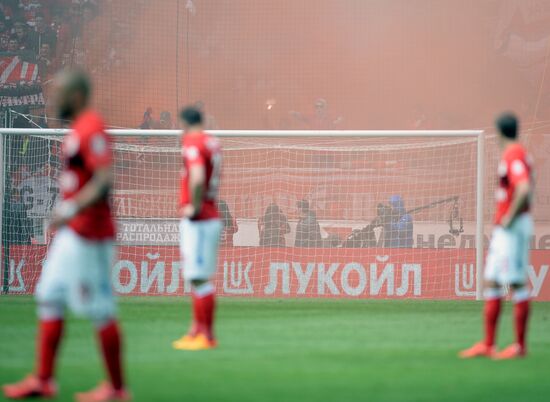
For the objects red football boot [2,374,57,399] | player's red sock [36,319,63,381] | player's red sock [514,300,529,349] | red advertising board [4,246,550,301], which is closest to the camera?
player's red sock [36,319,63,381]

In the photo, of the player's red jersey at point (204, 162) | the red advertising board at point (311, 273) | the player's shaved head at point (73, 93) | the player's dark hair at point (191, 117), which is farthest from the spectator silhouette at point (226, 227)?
the player's shaved head at point (73, 93)

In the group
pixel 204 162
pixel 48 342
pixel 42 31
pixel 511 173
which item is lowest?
pixel 48 342

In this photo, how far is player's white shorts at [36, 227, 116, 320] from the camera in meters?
5.78

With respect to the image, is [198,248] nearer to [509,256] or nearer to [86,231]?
[509,256]

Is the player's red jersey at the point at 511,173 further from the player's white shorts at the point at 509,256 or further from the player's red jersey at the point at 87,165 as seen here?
the player's red jersey at the point at 87,165

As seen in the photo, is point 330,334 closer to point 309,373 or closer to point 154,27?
point 309,373

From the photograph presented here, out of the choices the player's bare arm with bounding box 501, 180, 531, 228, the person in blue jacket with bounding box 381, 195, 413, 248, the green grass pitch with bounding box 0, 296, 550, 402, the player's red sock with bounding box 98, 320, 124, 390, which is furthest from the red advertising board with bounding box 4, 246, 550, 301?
the player's red sock with bounding box 98, 320, 124, 390

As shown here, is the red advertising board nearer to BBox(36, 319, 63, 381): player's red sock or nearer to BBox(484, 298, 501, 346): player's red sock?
BBox(484, 298, 501, 346): player's red sock

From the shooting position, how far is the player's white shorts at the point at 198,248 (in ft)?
28.4

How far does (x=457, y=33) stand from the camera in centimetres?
2825

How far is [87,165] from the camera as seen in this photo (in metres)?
5.79

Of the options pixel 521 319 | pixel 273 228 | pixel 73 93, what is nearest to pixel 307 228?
pixel 273 228

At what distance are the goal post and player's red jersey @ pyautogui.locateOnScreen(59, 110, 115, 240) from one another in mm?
9713

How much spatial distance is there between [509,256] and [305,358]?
178 centimetres
